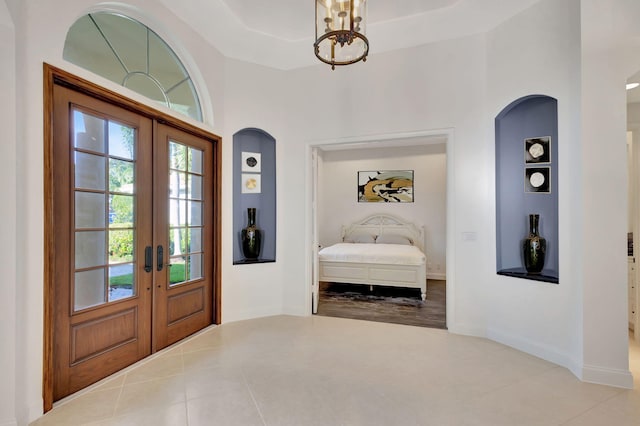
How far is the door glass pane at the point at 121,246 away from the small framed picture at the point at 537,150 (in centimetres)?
405

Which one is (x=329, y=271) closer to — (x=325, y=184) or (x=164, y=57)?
(x=325, y=184)

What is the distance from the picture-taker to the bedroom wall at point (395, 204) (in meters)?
6.79

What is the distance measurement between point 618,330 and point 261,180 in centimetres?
397

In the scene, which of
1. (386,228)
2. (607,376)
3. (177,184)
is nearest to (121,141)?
(177,184)

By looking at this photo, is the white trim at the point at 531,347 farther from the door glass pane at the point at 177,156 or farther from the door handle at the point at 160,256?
the door glass pane at the point at 177,156

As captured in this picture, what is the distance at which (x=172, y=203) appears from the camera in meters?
3.27

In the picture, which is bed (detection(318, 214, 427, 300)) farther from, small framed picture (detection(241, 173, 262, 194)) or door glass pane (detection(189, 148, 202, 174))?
door glass pane (detection(189, 148, 202, 174))

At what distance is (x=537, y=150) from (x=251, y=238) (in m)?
3.46

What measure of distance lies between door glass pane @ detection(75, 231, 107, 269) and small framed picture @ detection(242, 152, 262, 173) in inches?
78.4

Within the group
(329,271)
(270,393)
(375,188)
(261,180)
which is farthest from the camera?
(375,188)

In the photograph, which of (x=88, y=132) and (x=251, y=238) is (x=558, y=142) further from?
(x=88, y=132)

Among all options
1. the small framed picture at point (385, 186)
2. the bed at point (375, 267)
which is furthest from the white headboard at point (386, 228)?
the bed at point (375, 267)

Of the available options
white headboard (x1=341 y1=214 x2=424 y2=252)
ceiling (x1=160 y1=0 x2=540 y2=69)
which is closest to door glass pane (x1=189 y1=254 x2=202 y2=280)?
ceiling (x1=160 y1=0 x2=540 y2=69)

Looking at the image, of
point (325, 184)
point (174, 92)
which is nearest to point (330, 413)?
point (174, 92)
